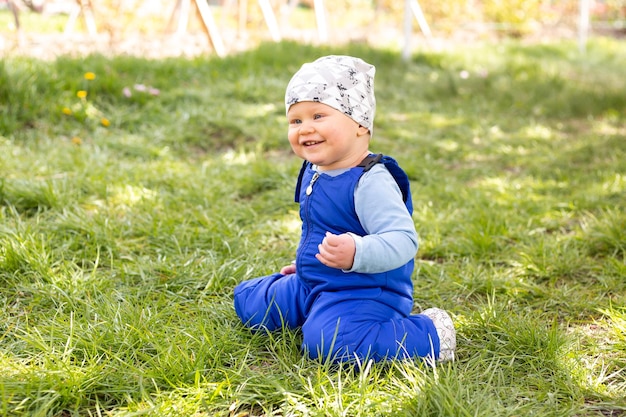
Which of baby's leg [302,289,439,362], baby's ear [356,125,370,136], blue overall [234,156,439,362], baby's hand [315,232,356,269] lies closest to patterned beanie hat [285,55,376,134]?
baby's ear [356,125,370,136]

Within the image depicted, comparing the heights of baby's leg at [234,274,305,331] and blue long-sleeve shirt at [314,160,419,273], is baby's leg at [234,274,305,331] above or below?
below

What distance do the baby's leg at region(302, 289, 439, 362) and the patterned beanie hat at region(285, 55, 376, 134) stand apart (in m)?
0.58

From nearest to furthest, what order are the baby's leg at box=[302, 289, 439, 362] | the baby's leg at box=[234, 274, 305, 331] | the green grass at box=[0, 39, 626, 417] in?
the green grass at box=[0, 39, 626, 417] < the baby's leg at box=[302, 289, 439, 362] < the baby's leg at box=[234, 274, 305, 331]

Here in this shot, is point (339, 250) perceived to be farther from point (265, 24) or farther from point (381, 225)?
point (265, 24)

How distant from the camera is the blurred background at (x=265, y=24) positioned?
261 inches

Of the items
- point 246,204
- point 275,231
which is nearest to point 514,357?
point 275,231

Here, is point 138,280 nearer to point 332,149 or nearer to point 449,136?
point 332,149

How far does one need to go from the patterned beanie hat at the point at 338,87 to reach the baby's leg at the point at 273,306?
1.99 feet

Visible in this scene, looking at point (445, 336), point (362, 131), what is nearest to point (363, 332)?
point (445, 336)

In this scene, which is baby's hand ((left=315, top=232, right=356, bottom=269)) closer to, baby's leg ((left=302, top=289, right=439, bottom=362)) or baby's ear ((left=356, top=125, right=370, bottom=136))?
baby's leg ((left=302, top=289, right=439, bottom=362))

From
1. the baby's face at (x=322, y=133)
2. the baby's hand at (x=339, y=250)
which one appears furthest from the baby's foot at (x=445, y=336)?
the baby's face at (x=322, y=133)

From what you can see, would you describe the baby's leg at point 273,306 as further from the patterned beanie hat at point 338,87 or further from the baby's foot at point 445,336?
the patterned beanie hat at point 338,87

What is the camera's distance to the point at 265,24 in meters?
10.2

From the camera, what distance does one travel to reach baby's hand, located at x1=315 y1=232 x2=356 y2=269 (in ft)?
6.07
